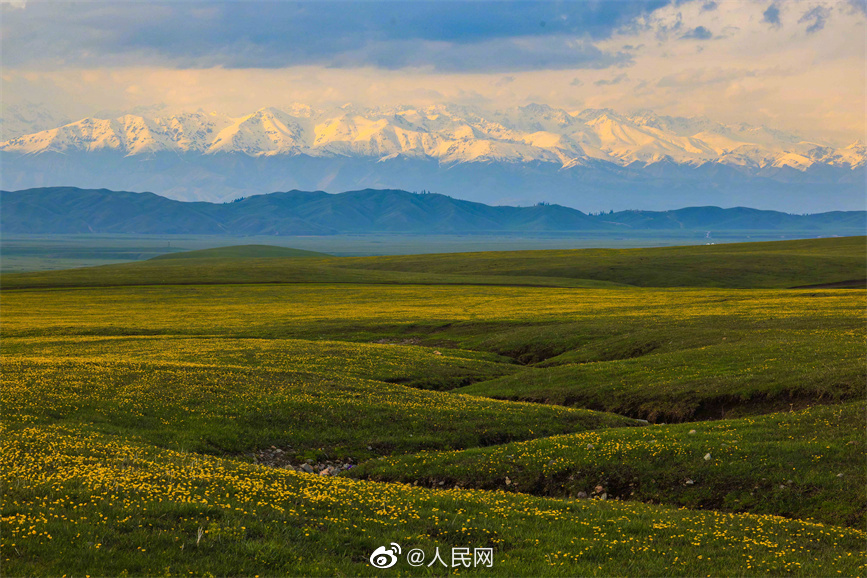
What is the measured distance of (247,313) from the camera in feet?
283

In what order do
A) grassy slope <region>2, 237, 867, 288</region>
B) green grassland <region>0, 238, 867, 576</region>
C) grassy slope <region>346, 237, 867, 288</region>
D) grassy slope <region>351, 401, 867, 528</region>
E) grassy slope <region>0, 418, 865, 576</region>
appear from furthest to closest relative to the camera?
grassy slope <region>2, 237, 867, 288</region> → grassy slope <region>346, 237, 867, 288</region> → grassy slope <region>351, 401, 867, 528</region> → green grassland <region>0, 238, 867, 576</region> → grassy slope <region>0, 418, 865, 576</region>

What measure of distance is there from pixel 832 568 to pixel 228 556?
1319 centimetres

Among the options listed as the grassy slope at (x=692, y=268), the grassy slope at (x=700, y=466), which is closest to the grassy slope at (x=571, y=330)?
the grassy slope at (x=700, y=466)

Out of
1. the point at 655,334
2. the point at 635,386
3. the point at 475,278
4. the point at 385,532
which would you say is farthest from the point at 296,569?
the point at 475,278

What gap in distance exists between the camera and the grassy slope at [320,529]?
13.6 meters

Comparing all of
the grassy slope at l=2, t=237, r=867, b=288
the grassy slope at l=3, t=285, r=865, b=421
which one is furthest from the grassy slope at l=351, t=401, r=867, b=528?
the grassy slope at l=2, t=237, r=867, b=288

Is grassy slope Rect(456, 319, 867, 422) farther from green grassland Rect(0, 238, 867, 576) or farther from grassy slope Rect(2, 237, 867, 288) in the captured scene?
grassy slope Rect(2, 237, 867, 288)

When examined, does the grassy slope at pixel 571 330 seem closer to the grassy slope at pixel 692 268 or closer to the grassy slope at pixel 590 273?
the grassy slope at pixel 590 273

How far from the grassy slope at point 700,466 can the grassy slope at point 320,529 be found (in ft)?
9.79

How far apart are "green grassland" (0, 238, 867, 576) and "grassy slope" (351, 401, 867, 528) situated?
99 millimetres

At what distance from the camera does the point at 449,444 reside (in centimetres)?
3002

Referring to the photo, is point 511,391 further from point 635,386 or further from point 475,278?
point 475,278

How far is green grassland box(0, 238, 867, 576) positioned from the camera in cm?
1491

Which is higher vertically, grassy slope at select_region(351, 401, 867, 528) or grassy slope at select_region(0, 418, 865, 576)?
grassy slope at select_region(0, 418, 865, 576)
